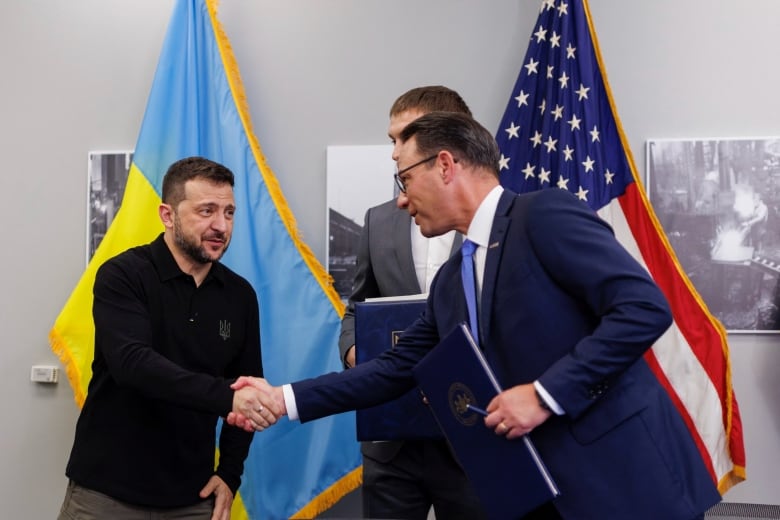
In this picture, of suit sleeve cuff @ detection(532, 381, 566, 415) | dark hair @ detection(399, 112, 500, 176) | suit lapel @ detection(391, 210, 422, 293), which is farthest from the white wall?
suit sleeve cuff @ detection(532, 381, 566, 415)

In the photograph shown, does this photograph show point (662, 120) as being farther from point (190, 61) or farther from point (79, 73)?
point (79, 73)

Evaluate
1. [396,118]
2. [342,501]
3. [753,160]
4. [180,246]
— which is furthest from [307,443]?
[753,160]

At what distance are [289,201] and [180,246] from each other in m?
1.38

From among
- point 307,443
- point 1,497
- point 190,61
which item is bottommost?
point 1,497

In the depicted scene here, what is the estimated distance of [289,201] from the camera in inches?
154

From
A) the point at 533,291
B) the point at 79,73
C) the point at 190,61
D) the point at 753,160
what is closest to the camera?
the point at 533,291

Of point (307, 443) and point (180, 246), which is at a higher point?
point (180, 246)

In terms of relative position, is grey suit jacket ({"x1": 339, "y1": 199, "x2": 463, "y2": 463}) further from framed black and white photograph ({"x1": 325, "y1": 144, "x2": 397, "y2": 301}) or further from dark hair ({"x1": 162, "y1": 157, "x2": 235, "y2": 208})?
framed black and white photograph ({"x1": 325, "y1": 144, "x2": 397, "y2": 301})

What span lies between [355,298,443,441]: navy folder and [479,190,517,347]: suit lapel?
49 centimetres

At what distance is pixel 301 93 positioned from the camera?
3.92m

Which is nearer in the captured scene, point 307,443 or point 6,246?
point 307,443

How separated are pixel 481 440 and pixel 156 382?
1.02 m

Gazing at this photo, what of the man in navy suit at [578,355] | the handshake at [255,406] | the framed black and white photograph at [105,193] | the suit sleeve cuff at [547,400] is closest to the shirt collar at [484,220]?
the man in navy suit at [578,355]

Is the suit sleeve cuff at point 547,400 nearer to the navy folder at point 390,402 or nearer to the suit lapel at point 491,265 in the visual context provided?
the suit lapel at point 491,265
